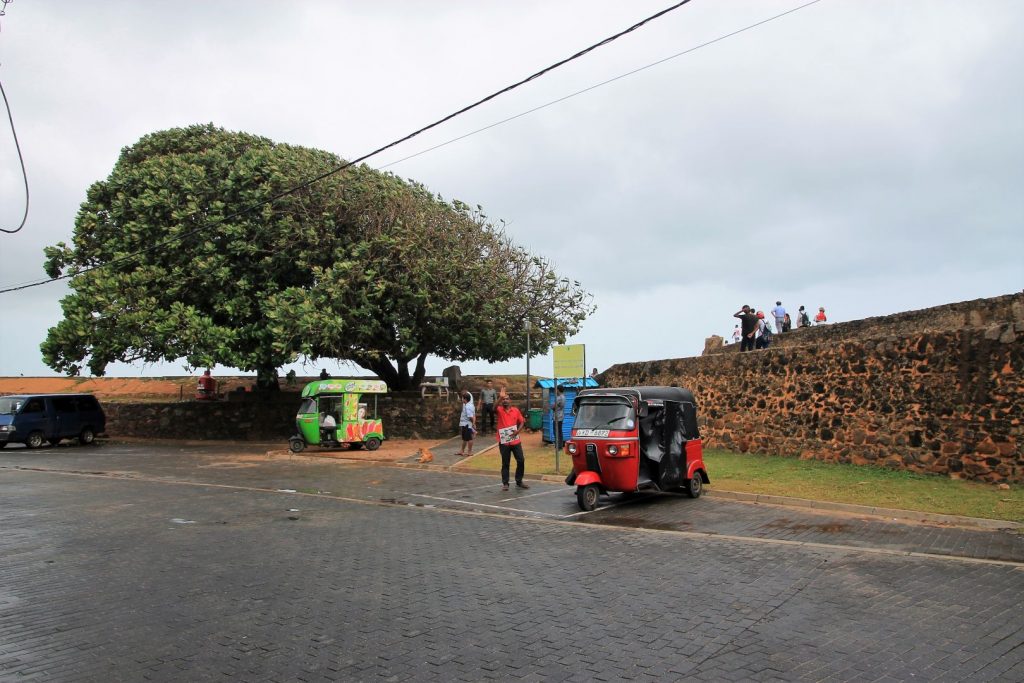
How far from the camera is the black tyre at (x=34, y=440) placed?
26.2 metres

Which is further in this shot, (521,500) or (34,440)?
(34,440)

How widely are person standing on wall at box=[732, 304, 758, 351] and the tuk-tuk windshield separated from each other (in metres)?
11.7

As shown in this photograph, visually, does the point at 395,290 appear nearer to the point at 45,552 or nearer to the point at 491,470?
the point at 491,470

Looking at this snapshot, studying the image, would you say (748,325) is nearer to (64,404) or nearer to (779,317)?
(779,317)

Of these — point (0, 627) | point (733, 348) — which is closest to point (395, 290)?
point (733, 348)

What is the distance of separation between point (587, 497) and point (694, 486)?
243 centimetres

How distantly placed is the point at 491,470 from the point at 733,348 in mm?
13555

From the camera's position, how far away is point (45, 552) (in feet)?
26.7

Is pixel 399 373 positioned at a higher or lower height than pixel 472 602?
higher

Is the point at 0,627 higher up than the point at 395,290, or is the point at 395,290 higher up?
the point at 395,290

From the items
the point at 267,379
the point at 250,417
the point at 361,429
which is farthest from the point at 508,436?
the point at 250,417

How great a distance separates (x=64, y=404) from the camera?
2730 centimetres

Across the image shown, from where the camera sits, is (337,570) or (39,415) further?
(39,415)

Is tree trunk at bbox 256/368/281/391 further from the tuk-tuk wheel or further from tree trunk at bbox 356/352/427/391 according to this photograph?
the tuk-tuk wheel
